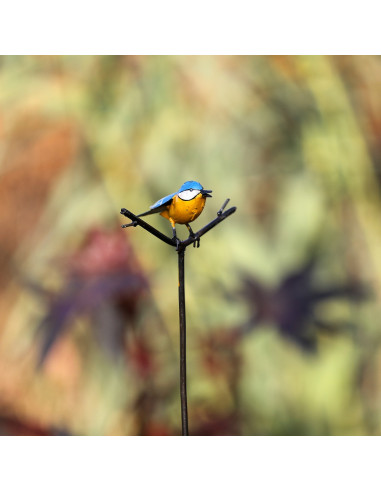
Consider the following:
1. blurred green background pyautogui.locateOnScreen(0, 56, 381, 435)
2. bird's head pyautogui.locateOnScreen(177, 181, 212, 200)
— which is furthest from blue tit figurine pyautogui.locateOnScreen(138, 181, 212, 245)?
blurred green background pyautogui.locateOnScreen(0, 56, 381, 435)

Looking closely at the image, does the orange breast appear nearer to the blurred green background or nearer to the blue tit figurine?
the blue tit figurine

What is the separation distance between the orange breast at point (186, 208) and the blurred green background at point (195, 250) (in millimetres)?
332

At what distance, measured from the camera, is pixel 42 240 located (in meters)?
1.49

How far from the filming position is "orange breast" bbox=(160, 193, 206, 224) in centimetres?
112

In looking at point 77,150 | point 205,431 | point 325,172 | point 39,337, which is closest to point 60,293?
point 39,337

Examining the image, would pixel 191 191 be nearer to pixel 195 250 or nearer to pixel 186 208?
pixel 186 208

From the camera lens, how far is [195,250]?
1490 millimetres

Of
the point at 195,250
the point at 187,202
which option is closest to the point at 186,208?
the point at 187,202

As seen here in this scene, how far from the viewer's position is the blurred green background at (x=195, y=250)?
1456mm

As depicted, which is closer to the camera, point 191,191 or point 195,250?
point 191,191

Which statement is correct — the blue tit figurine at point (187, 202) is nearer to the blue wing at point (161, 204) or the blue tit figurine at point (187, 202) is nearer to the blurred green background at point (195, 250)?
the blue wing at point (161, 204)

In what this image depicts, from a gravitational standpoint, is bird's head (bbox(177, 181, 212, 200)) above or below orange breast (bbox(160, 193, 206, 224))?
above

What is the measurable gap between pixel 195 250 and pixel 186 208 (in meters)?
0.38

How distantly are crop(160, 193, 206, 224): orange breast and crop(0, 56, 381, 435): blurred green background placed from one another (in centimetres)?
33
